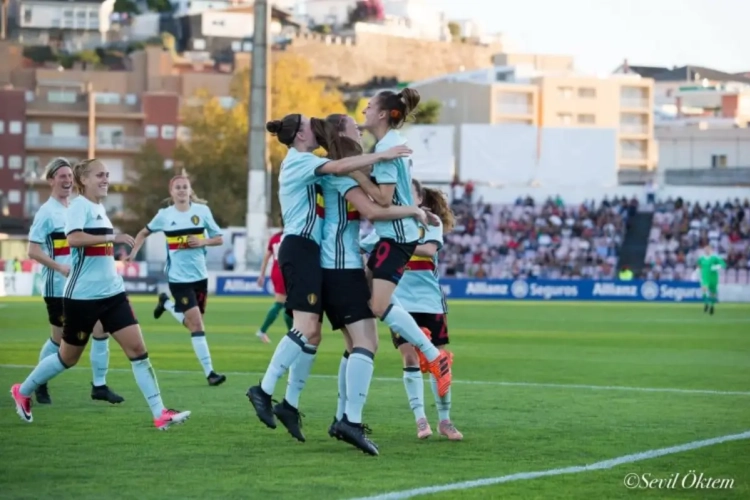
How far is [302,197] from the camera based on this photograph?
37.4 feet

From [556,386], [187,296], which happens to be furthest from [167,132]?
[556,386]

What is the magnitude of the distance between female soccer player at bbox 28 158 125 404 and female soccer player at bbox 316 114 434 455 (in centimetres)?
413

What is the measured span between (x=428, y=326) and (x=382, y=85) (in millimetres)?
145784

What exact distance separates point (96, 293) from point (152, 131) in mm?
112634

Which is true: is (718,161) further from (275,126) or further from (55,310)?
(275,126)

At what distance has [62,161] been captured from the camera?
14.6 meters

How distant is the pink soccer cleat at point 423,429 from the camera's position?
12.0 meters

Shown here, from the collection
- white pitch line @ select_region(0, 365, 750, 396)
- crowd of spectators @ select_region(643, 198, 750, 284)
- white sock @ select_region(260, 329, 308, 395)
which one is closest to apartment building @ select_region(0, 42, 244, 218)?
crowd of spectators @ select_region(643, 198, 750, 284)

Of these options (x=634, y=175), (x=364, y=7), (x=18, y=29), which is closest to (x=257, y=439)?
(x=634, y=175)

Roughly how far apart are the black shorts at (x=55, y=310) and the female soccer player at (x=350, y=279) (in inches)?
188

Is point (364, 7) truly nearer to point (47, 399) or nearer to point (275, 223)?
point (275, 223)

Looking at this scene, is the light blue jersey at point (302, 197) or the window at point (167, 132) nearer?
the light blue jersey at point (302, 197)

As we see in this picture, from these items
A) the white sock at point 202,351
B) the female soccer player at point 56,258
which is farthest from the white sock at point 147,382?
the white sock at point 202,351

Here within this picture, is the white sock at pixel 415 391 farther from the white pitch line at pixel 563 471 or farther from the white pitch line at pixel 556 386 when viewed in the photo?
the white pitch line at pixel 556 386
